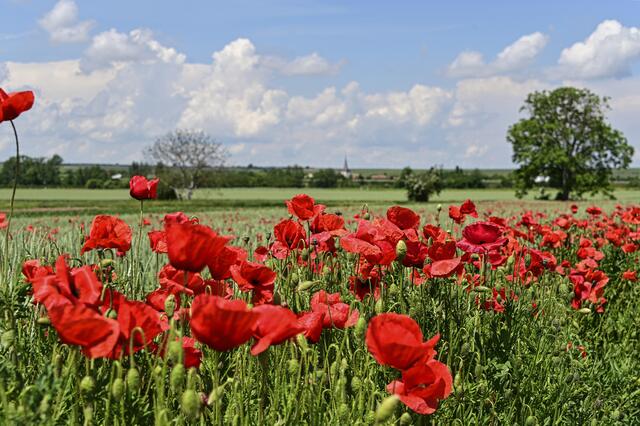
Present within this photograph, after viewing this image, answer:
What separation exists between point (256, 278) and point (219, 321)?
0.89 meters

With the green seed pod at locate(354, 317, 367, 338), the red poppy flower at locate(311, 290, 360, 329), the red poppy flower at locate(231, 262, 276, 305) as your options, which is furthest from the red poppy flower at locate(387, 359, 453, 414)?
the red poppy flower at locate(231, 262, 276, 305)

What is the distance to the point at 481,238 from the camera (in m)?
2.98

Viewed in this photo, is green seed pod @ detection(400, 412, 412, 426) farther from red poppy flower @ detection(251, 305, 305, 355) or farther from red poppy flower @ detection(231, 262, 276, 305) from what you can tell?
red poppy flower @ detection(231, 262, 276, 305)

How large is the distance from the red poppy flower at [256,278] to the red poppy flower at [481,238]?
1062 millimetres

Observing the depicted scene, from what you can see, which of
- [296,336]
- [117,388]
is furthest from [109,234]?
[117,388]

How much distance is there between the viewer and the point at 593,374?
394 cm

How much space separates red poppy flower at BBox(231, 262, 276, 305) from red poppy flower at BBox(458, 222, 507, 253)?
41.8 inches

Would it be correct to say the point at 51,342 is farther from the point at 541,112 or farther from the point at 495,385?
the point at 541,112

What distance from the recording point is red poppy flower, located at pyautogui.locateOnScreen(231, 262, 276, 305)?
2242 mm

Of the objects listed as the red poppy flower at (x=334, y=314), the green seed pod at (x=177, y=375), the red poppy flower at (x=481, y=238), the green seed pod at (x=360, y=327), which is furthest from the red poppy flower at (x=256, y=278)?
the red poppy flower at (x=481, y=238)

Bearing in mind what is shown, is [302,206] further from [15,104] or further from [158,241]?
[15,104]

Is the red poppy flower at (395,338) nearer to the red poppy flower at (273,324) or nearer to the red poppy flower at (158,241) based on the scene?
the red poppy flower at (273,324)

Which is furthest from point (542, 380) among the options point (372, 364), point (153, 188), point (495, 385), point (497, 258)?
point (153, 188)

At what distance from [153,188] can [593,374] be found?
9.21 feet
